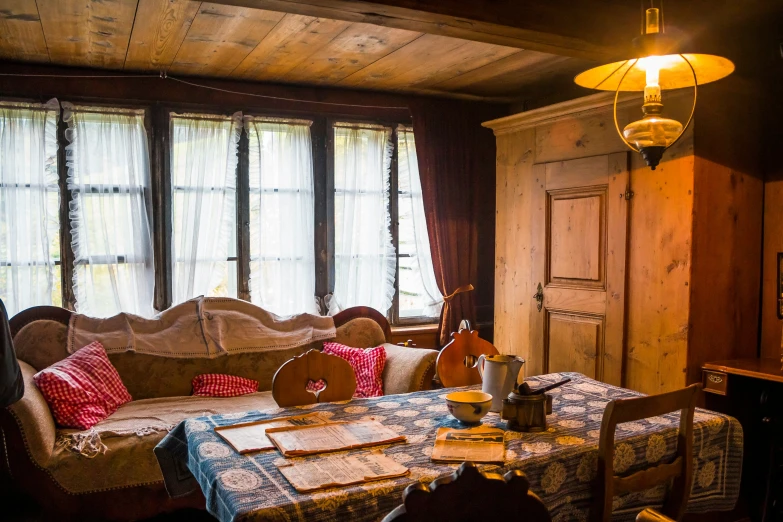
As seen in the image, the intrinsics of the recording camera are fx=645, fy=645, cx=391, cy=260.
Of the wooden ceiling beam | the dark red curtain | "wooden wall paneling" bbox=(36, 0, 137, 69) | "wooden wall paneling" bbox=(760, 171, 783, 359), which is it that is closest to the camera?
the wooden ceiling beam

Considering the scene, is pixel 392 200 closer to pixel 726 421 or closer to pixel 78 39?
pixel 78 39

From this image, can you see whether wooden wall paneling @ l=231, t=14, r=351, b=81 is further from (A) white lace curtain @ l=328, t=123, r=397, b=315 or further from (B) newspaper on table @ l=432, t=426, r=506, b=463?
(B) newspaper on table @ l=432, t=426, r=506, b=463

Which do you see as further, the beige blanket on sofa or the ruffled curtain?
the ruffled curtain

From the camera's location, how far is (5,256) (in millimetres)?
3752

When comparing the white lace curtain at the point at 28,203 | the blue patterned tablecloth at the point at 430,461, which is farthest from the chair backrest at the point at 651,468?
the white lace curtain at the point at 28,203

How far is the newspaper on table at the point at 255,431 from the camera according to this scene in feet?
5.78

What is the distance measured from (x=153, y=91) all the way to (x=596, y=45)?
2.70 metres

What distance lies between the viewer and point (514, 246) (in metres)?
4.25

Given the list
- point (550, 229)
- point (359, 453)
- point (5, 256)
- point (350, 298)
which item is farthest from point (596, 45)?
point (5, 256)

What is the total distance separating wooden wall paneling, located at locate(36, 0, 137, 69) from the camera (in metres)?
2.90

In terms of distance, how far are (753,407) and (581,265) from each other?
1.12 m

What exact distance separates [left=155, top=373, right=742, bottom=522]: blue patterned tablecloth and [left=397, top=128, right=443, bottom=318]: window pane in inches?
96.2

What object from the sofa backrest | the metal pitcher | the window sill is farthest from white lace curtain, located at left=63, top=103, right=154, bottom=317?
the metal pitcher

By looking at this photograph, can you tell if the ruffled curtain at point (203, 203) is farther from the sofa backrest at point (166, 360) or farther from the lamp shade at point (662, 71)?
the lamp shade at point (662, 71)
